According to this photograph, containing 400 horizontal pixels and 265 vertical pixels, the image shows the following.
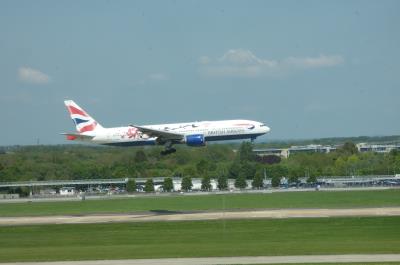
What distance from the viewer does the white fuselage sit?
260ft

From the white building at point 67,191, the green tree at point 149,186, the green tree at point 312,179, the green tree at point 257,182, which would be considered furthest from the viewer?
the green tree at point 312,179

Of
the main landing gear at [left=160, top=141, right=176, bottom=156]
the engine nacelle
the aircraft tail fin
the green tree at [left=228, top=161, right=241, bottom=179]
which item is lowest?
the green tree at [left=228, top=161, right=241, bottom=179]

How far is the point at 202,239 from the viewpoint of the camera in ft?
159

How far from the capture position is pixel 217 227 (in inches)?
2196

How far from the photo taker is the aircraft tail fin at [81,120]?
3457 inches

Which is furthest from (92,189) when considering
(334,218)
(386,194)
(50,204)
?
(334,218)

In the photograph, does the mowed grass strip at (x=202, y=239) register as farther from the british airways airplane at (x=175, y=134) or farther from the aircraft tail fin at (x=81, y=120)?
the aircraft tail fin at (x=81, y=120)

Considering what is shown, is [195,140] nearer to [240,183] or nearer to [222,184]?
[222,184]

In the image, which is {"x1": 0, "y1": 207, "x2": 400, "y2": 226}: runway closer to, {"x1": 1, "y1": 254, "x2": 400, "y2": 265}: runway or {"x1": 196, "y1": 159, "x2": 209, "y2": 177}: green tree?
{"x1": 1, "y1": 254, "x2": 400, "y2": 265}: runway

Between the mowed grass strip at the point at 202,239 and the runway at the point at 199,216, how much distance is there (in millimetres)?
3501

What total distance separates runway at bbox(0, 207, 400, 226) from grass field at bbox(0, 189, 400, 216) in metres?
7.00

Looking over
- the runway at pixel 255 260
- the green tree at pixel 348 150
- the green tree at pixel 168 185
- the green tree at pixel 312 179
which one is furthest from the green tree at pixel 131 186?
the runway at pixel 255 260

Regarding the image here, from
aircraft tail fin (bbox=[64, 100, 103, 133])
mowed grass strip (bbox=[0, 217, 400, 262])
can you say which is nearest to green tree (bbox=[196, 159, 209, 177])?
aircraft tail fin (bbox=[64, 100, 103, 133])

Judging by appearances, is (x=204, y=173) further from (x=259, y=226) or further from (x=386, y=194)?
(x=259, y=226)
